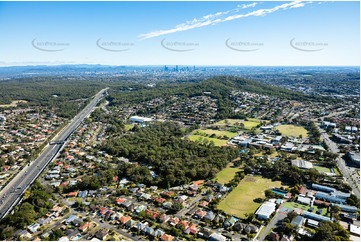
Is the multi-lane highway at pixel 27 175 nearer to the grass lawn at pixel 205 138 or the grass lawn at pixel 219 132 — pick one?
the grass lawn at pixel 205 138

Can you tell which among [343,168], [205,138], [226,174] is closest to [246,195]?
[226,174]

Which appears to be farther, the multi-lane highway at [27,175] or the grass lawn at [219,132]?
the grass lawn at [219,132]

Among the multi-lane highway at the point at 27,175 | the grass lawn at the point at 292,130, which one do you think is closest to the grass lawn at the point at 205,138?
the grass lawn at the point at 292,130

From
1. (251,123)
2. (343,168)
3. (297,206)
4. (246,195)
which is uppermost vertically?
(251,123)

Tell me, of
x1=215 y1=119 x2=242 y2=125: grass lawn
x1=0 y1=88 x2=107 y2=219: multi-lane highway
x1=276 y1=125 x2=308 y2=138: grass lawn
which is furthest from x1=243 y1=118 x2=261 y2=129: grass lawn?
x1=0 y1=88 x2=107 y2=219: multi-lane highway

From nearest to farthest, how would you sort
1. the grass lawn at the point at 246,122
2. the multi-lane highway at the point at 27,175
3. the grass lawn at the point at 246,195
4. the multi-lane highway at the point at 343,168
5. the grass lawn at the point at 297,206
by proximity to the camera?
the grass lawn at the point at 297,206 < the grass lawn at the point at 246,195 < the multi-lane highway at the point at 27,175 < the multi-lane highway at the point at 343,168 < the grass lawn at the point at 246,122

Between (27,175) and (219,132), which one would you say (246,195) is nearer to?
(27,175)

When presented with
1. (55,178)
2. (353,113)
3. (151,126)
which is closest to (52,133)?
(151,126)
